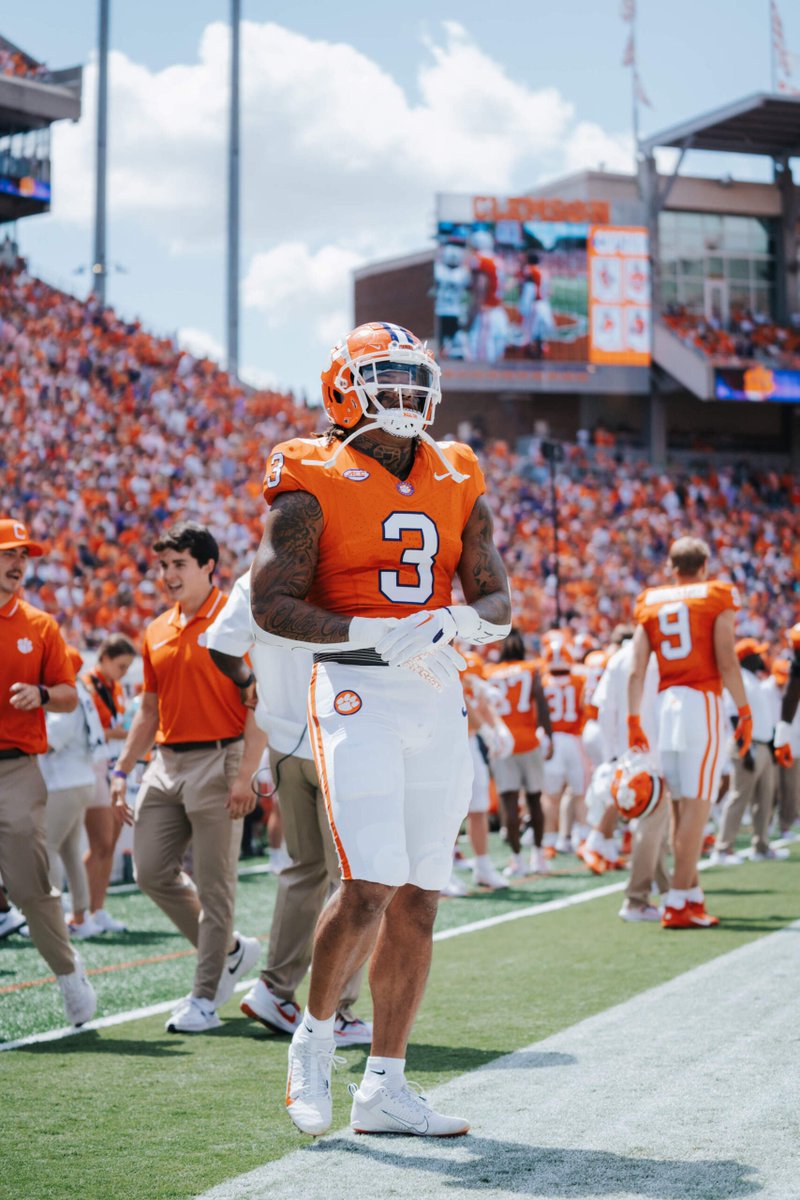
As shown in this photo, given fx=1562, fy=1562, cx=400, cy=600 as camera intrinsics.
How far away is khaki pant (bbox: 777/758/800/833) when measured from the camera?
16.2m

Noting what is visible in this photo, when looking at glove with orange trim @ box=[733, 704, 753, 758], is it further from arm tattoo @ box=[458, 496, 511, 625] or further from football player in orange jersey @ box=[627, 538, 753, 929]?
arm tattoo @ box=[458, 496, 511, 625]

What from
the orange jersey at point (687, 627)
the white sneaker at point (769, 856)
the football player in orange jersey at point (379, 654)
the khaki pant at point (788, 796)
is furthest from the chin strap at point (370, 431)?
the khaki pant at point (788, 796)

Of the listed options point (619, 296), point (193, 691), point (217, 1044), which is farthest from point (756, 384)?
point (217, 1044)

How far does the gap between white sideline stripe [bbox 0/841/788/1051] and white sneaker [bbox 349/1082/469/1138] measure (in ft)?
7.01

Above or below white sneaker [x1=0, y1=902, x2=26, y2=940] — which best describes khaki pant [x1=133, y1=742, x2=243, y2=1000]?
above

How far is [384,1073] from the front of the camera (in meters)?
4.13

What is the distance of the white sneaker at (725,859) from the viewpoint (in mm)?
13242

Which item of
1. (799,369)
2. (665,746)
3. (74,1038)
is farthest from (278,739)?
(799,369)

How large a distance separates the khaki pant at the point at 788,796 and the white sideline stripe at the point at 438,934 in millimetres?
592

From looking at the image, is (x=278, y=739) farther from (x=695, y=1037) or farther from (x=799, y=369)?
(x=799, y=369)

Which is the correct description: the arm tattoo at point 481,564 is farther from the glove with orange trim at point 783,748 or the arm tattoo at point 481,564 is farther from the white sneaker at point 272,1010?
the glove with orange trim at point 783,748

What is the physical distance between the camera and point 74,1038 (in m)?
6.02

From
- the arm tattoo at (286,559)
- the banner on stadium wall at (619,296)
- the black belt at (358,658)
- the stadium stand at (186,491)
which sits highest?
the banner on stadium wall at (619,296)

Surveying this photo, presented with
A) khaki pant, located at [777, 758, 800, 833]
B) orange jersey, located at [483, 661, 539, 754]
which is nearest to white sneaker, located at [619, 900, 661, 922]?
orange jersey, located at [483, 661, 539, 754]
